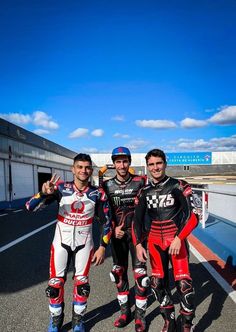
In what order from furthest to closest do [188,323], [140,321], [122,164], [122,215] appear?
[122,215] < [122,164] < [140,321] < [188,323]

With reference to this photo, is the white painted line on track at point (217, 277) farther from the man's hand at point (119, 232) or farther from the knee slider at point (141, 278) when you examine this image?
the man's hand at point (119, 232)

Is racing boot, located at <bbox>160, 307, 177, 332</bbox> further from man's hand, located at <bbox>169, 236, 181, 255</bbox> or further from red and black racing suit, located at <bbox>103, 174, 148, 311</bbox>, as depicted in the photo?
red and black racing suit, located at <bbox>103, 174, 148, 311</bbox>

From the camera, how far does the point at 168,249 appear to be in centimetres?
340

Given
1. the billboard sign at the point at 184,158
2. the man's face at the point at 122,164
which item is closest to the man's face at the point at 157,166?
the man's face at the point at 122,164

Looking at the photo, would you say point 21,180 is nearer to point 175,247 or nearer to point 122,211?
point 122,211

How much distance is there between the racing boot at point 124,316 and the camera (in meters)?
3.49

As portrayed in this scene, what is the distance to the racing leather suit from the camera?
332 cm

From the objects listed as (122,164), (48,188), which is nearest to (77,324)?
(48,188)

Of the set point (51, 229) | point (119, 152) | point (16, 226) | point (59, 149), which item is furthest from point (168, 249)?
point (59, 149)

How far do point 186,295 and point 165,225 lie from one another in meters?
0.74

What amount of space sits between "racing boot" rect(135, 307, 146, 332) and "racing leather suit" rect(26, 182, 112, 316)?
0.60m

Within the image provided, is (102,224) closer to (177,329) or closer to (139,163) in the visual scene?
(177,329)

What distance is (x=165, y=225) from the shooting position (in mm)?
3424

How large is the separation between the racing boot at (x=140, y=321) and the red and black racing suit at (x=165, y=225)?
0.26m
